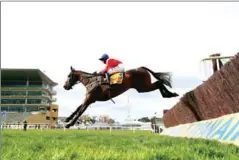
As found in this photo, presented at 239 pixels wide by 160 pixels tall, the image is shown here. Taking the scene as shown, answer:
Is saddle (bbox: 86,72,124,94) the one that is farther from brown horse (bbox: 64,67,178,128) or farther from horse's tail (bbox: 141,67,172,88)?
horse's tail (bbox: 141,67,172,88)

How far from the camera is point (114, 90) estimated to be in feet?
49.5

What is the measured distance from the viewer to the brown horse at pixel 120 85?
1492cm

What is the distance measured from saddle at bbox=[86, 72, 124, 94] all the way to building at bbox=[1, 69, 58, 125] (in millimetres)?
77734

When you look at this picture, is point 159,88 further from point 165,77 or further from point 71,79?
point 71,79

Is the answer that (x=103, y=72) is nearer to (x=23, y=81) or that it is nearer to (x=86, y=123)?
(x=86, y=123)

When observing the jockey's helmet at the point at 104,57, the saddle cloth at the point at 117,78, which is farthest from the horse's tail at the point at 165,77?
the jockey's helmet at the point at 104,57

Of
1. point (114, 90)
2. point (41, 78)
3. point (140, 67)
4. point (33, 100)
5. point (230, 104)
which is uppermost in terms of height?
point (41, 78)

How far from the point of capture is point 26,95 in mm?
98125

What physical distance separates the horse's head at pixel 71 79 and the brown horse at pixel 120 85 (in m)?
0.57

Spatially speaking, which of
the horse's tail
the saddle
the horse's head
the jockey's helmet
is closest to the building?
the horse's head

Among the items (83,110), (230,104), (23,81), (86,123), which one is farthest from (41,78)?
(230,104)

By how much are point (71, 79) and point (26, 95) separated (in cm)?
8471

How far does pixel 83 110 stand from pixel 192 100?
4.58 metres

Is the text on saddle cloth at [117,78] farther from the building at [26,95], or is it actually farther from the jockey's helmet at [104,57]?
the building at [26,95]
